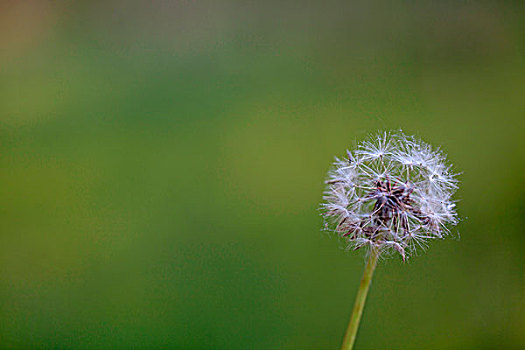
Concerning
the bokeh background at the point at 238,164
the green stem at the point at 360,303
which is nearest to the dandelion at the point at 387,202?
the green stem at the point at 360,303

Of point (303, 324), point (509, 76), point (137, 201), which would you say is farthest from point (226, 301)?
point (509, 76)

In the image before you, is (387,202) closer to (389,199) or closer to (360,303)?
(389,199)

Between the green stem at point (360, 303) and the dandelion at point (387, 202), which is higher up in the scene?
the dandelion at point (387, 202)

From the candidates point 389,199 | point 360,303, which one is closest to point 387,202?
point 389,199

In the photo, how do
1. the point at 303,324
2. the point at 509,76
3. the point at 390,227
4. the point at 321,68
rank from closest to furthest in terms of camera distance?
1. the point at 390,227
2. the point at 303,324
3. the point at 509,76
4. the point at 321,68

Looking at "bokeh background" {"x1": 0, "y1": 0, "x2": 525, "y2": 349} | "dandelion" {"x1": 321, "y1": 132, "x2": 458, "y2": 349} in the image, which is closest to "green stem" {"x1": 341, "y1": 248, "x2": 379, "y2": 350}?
"dandelion" {"x1": 321, "y1": 132, "x2": 458, "y2": 349}

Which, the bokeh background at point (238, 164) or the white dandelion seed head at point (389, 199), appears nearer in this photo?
the white dandelion seed head at point (389, 199)

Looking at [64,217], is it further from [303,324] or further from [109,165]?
[303,324]

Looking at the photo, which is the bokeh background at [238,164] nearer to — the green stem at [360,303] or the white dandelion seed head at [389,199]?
the white dandelion seed head at [389,199]
